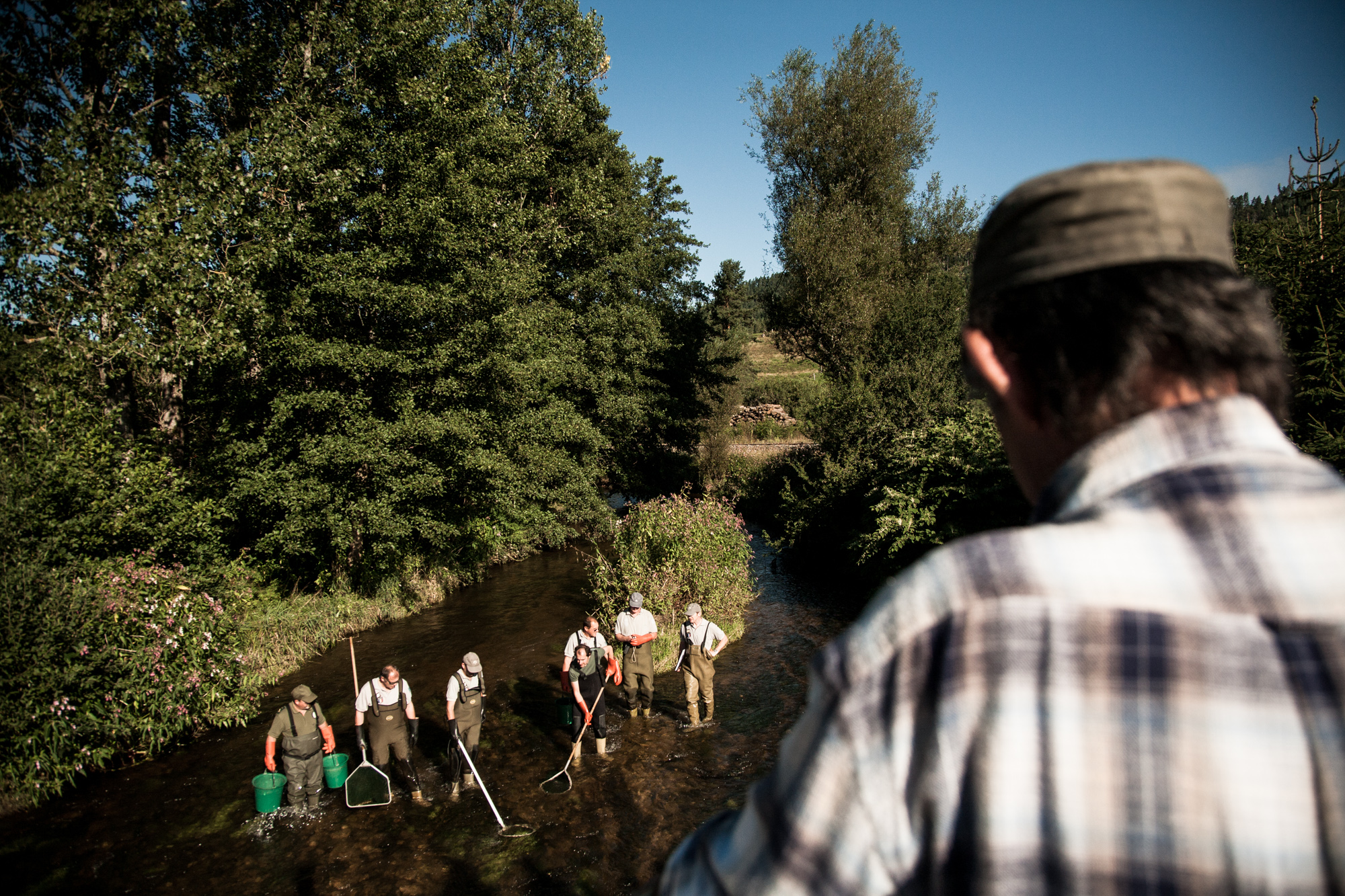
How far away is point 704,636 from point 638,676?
5.01 feet

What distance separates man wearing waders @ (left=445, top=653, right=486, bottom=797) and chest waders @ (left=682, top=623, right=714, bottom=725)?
3491mm

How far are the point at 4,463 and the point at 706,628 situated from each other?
1127 centimetres

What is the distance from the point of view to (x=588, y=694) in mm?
11477

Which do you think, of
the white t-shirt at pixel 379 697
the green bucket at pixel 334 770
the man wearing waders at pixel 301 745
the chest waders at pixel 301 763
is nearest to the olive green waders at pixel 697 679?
the white t-shirt at pixel 379 697

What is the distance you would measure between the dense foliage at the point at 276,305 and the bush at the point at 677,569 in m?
4.14

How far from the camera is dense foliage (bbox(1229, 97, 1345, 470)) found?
1049 cm

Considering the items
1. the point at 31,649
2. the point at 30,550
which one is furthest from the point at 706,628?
the point at 30,550

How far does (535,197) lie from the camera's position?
27266 millimetres

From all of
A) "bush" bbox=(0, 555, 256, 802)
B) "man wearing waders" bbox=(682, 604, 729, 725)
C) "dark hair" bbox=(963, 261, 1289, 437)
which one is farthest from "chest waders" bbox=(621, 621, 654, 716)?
"dark hair" bbox=(963, 261, 1289, 437)

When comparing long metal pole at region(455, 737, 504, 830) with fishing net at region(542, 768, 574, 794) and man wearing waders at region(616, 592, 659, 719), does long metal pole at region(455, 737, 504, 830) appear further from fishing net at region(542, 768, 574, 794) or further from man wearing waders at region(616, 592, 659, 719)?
man wearing waders at region(616, 592, 659, 719)

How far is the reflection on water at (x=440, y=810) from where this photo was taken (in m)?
8.57

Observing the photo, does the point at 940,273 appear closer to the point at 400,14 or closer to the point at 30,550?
the point at 400,14

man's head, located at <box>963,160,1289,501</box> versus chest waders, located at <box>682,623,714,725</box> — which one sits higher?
man's head, located at <box>963,160,1289,501</box>

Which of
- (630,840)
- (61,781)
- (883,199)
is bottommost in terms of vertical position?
(630,840)
